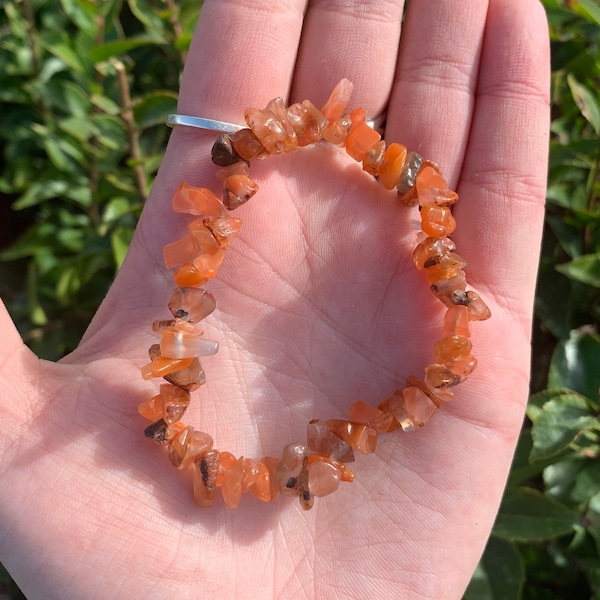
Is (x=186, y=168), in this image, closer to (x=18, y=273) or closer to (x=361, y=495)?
(x=361, y=495)

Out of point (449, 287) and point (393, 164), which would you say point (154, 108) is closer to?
point (393, 164)

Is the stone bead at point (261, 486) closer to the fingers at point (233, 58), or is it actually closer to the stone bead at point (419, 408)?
the stone bead at point (419, 408)

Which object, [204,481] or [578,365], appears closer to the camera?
[204,481]

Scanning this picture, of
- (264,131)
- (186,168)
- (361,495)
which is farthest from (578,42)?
(361,495)

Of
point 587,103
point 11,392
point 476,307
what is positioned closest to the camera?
point 11,392

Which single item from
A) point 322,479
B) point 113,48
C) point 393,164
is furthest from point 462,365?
point 113,48
